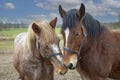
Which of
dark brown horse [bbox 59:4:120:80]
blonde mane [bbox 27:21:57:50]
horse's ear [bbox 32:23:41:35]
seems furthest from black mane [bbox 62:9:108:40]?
horse's ear [bbox 32:23:41:35]

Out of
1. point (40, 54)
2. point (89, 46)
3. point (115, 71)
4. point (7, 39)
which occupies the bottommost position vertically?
point (7, 39)

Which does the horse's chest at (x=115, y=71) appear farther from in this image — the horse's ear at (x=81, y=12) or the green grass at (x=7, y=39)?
the green grass at (x=7, y=39)

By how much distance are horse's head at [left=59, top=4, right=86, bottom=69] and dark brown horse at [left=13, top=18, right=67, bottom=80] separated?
24 cm

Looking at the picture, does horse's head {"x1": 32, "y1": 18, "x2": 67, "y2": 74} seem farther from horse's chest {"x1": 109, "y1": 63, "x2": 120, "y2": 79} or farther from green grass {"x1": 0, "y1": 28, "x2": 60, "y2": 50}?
green grass {"x1": 0, "y1": 28, "x2": 60, "y2": 50}

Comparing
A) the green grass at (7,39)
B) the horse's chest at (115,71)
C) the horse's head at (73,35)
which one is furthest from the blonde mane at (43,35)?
the green grass at (7,39)

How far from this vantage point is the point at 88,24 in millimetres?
5152

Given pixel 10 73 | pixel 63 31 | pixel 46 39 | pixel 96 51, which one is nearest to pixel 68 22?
pixel 63 31

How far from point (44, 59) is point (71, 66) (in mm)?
893

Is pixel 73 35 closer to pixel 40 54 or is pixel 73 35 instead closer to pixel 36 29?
pixel 36 29

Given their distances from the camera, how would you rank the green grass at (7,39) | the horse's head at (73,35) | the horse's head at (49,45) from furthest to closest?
the green grass at (7,39) → the horse's head at (49,45) → the horse's head at (73,35)

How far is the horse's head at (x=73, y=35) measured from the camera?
475 centimetres

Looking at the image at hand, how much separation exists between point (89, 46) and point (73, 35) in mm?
585

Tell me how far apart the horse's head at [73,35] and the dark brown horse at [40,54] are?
24cm

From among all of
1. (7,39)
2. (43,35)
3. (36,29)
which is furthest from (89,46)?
(7,39)
